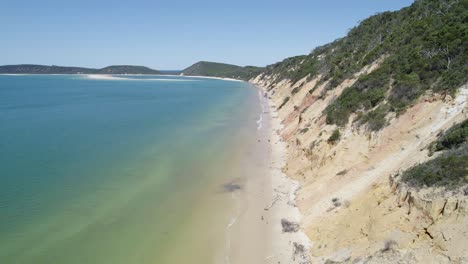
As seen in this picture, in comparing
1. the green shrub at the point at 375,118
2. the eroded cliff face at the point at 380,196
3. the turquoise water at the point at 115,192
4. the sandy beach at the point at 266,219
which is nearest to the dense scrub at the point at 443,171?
the eroded cliff face at the point at 380,196

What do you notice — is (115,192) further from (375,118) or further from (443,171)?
(443,171)

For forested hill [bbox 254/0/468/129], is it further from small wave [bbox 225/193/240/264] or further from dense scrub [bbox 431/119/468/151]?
small wave [bbox 225/193/240/264]

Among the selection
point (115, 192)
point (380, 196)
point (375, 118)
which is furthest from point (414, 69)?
point (115, 192)

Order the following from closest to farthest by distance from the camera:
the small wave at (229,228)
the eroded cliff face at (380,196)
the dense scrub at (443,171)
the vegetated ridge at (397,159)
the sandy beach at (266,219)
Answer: the eroded cliff face at (380,196)
the vegetated ridge at (397,159)
the dense scrub at (443,171)
the sandy beach at (266,219)
the small wave at (229,228)

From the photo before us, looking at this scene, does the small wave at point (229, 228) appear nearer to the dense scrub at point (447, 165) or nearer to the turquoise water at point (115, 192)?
the turquoise water at point (115, 192)

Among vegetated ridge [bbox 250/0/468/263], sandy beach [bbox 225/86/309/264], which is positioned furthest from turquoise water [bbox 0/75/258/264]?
vegetated ridge [bbox 250/0/468/263]

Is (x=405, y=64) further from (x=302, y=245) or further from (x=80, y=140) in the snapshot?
(x=80, y=140)

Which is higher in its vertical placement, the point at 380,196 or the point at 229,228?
the point at 380,196

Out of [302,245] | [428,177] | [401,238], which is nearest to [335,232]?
[302,245]
